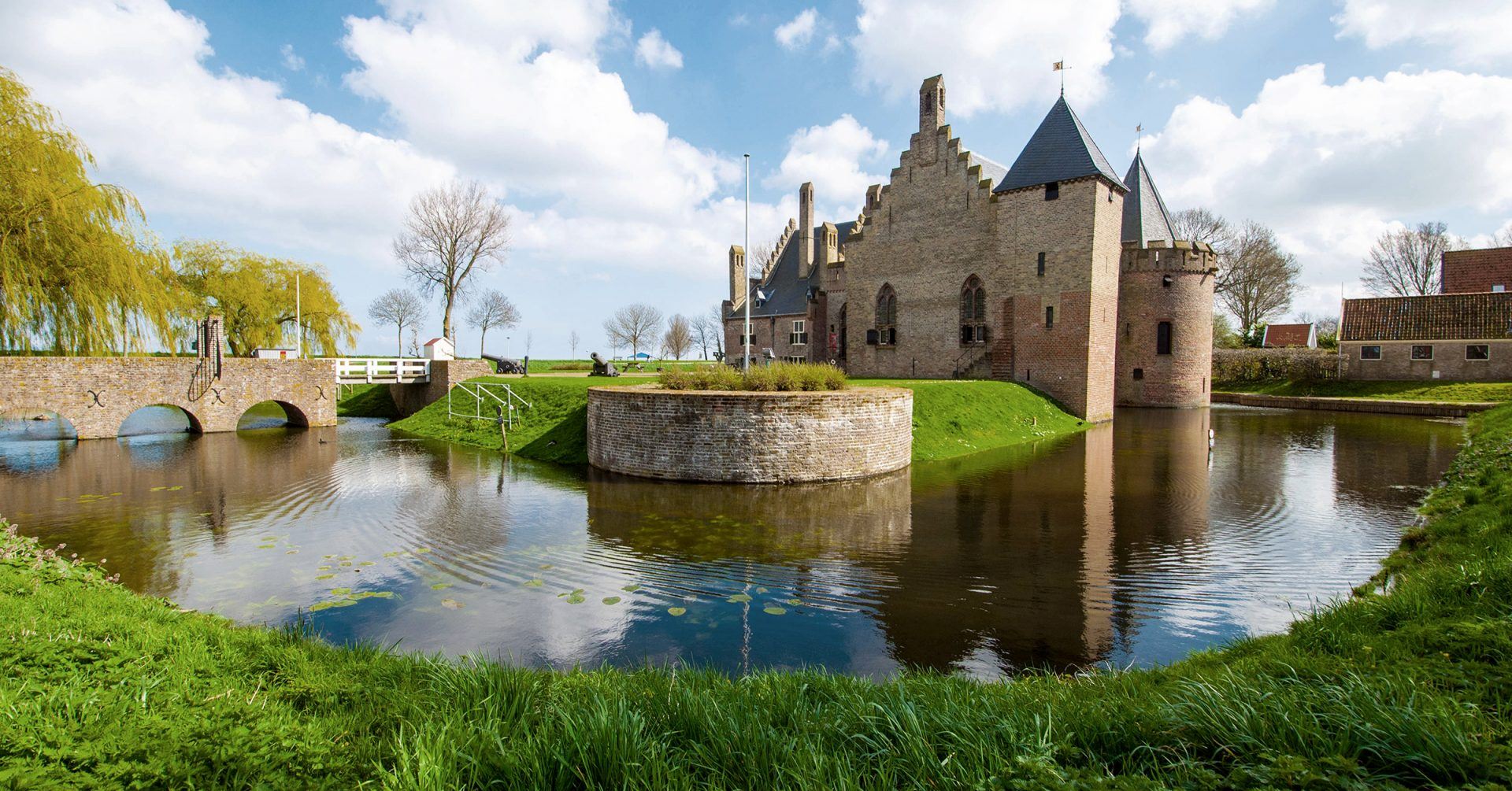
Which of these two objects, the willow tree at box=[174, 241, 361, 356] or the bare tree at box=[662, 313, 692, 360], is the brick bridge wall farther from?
the bare tree at box=[662, 313, 692, 360]

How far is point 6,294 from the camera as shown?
19.0m

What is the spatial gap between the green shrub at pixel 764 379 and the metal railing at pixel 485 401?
7.63 meters

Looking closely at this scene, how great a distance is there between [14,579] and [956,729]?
743 cm

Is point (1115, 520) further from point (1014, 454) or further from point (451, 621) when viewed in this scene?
point (451, 621)

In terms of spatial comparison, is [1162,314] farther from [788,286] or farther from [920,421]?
[788,286]

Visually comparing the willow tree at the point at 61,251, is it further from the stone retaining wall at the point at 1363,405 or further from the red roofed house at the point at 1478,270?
the red roofed house at the point at 1478,270

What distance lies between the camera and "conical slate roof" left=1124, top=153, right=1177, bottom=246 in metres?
32.6

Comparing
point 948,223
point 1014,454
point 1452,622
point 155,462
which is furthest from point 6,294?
point 948,223

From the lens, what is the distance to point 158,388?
2195 centimetres

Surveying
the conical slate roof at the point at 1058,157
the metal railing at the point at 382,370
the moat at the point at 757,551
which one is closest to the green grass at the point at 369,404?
the metal railing at the point at 382,370

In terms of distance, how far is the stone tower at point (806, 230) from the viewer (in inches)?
1651

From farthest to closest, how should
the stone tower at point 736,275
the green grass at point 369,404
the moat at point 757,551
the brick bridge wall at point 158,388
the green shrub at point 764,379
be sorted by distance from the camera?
1. the stone tower at point 736,275
2. the green grass at point 369,404
3. the brick bridge wall at point 158,388
4. the green shrub at point 764,379
5. the moat at point 757,551

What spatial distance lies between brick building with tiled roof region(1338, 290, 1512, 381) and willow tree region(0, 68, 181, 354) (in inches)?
2132

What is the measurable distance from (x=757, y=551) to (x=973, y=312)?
23.4 meters
